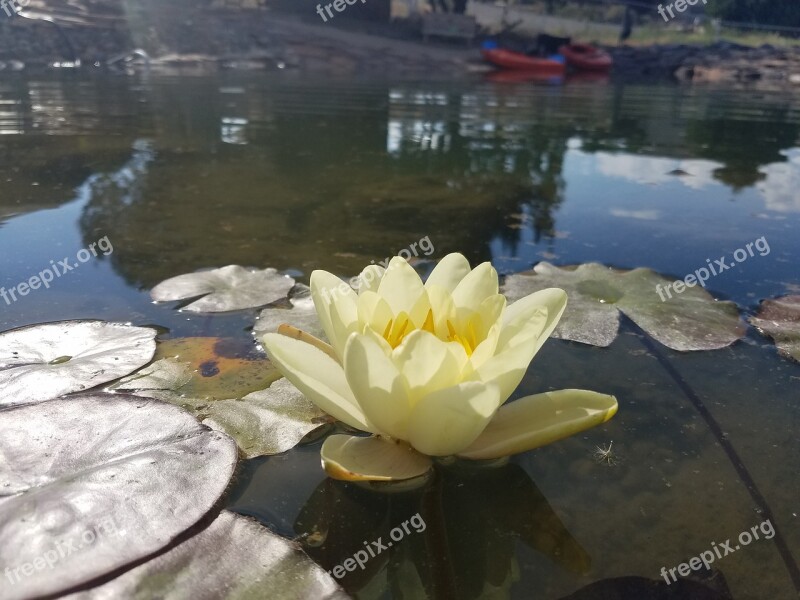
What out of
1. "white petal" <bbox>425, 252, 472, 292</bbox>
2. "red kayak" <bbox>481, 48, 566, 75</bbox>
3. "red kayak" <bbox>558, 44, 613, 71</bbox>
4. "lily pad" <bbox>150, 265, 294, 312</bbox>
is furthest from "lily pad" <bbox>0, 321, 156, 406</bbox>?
"red kayak" <bbox>558, 44, 613, 71</bbox>

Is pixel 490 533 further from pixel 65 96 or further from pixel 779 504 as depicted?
pixel 65 96

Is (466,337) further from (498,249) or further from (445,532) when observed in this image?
(498,249)

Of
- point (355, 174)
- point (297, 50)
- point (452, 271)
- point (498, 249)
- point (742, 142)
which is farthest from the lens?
point (297, 50)

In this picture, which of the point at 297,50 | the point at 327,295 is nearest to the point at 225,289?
the point at 327,295

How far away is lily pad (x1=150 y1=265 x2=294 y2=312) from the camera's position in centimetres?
162

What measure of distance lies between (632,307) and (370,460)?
1018 mm

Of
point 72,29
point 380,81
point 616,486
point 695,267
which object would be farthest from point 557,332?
point 72,29

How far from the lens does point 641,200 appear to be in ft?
10.0

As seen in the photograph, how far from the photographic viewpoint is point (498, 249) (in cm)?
227

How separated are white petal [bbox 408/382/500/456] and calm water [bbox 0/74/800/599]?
132 millimetres

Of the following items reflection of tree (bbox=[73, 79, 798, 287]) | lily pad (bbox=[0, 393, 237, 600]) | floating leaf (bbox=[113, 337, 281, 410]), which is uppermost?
lily pad (bbox=[0, 393, 237, 600])

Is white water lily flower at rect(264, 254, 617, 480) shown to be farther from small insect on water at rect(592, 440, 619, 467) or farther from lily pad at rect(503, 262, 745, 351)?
lily pad at rect(503, 262, 745, 351)

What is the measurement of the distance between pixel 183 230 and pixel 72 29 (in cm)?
1115

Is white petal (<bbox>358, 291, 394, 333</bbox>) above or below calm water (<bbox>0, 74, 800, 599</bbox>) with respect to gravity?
above
